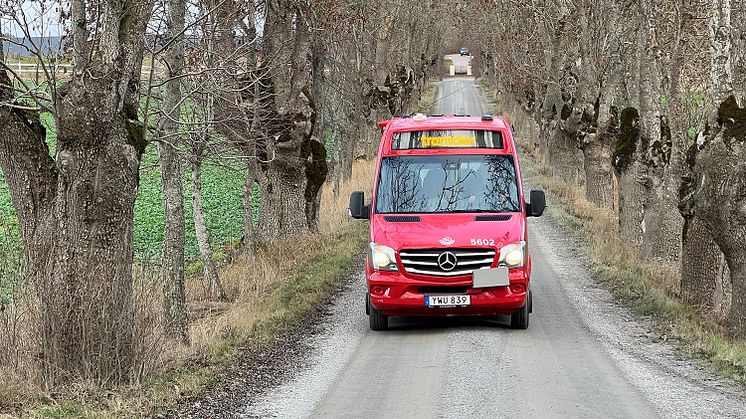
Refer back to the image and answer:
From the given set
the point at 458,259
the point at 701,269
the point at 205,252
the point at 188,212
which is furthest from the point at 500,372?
the point at 188,212

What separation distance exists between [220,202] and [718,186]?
24634 millimetres

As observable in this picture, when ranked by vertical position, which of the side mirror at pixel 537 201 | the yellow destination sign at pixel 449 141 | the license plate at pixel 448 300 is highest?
the yellow destination sign at pixel 449 141

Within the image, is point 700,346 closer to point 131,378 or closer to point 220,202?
point 131,378

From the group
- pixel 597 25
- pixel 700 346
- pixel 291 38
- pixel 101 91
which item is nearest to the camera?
pixel 101 91

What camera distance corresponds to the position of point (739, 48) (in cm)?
1459

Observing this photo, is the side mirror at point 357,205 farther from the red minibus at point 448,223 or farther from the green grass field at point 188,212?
the green grass field at point 188,212

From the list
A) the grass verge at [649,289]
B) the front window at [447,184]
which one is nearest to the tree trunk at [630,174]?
the grass verge at [649,289]

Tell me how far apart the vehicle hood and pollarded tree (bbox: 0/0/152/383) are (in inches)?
156

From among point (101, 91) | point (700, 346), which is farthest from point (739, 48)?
point (101, 91)

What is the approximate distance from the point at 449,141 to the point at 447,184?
723mm

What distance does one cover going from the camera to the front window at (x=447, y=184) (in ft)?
43.4

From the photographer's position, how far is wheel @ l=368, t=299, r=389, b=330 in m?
13.1

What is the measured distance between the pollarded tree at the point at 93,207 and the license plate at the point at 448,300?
423cm

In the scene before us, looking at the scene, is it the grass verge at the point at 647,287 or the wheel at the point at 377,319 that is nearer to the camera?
the grass verge at the point at 647,287
